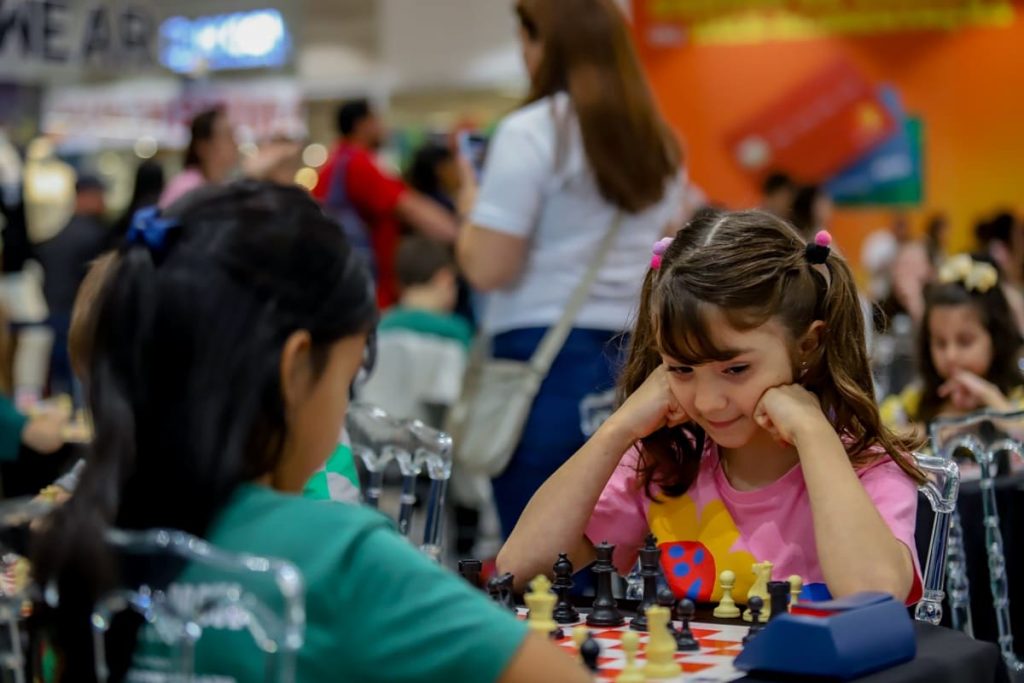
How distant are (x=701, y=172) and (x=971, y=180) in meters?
1.95

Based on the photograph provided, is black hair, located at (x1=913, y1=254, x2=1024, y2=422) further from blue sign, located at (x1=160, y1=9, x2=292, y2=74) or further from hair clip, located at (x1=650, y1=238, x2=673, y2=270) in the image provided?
blue sign, located at (x1=160, y1=9, x2=292, y2=74)

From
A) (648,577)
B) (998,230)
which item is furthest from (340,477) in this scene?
(998,230)

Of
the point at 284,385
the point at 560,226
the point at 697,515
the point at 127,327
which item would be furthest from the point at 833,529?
the point at 560,226

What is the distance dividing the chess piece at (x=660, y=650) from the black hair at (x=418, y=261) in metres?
4.60

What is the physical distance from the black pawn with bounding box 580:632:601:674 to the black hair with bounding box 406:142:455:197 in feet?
19.8

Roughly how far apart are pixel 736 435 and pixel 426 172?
18.4 feet

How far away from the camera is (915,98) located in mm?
10898

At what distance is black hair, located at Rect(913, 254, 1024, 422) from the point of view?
471 centimetres

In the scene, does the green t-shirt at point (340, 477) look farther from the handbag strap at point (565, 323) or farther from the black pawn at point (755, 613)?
the handbag strap at point (565, 323)

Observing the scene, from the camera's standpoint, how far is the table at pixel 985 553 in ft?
10.3

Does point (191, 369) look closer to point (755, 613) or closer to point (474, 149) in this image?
point (755, 613)

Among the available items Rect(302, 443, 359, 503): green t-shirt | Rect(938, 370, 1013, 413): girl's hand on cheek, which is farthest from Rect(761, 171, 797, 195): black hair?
Rect(302, 443, 359, 503): green t-shirt

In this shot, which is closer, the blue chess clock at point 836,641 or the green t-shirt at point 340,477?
the blue chess clock at point 836,641

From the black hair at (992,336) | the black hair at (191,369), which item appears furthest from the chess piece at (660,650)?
the black hair at (992,336)
